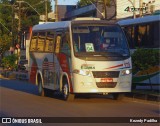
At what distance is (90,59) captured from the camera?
18.9m

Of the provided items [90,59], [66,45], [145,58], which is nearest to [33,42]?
[66,45]

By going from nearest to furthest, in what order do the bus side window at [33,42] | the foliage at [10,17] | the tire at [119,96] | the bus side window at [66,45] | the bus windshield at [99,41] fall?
the bus windshield at [99,41] → the bus side window at [66,45] → the tire at [119,96] → the bus side window at [33,42] → the foliage at [10,17]

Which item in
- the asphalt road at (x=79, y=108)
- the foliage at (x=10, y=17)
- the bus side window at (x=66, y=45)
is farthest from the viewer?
the foliage at (x=10, y=17)

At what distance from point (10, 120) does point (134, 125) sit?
3.24 m

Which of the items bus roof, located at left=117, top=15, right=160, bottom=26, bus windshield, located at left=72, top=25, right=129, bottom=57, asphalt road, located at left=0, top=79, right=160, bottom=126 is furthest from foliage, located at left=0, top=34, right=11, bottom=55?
bus windshield, located at left=72, top=25, right=129, bottom=57

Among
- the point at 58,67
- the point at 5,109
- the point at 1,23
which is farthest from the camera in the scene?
the point at 1,23

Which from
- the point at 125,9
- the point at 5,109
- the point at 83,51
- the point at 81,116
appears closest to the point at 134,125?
the point at 81,116

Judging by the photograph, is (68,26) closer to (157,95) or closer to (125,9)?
(157,95)

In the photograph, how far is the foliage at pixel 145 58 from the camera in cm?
2214

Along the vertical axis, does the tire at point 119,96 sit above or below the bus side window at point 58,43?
below

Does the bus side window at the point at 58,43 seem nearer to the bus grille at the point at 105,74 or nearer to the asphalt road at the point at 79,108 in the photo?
the asphalt road at the point at 79,108

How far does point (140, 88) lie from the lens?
996 inches

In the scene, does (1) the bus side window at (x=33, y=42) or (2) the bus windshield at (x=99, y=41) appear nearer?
(2) the bus windshield at (x=99, y=41)

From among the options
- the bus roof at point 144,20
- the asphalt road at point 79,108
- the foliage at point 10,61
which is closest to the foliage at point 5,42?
the foliage at point 10,61
